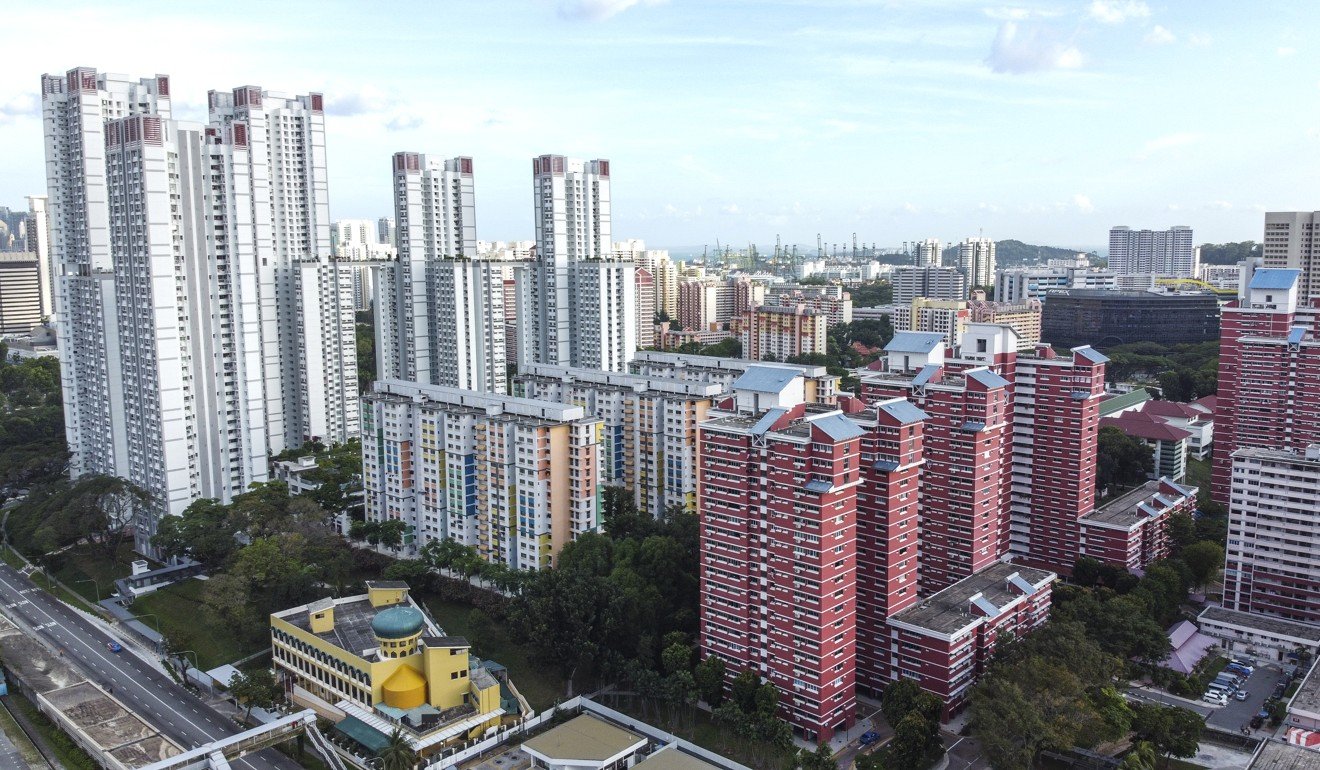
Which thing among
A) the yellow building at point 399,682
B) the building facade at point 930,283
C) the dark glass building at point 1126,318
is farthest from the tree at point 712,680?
the building facade at point 930,283

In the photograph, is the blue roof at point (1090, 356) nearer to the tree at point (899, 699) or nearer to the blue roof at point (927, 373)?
the blue roof at point (927, 373)

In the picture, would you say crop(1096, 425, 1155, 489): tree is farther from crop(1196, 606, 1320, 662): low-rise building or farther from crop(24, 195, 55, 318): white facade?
crop(24, 195, 55, 318): white facade

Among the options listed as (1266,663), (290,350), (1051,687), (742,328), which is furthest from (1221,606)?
(742,328)

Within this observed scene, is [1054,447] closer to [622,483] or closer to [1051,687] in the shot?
[1051,687]

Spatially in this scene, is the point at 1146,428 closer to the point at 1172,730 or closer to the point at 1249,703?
the point at 1249,703

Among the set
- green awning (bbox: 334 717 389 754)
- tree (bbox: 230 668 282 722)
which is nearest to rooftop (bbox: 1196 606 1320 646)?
green awning (bbox: 334 717 389 754)

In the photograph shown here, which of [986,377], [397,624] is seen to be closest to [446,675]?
[397,624]

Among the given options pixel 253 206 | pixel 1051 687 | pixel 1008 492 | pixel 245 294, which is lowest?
pixel 1051 687
